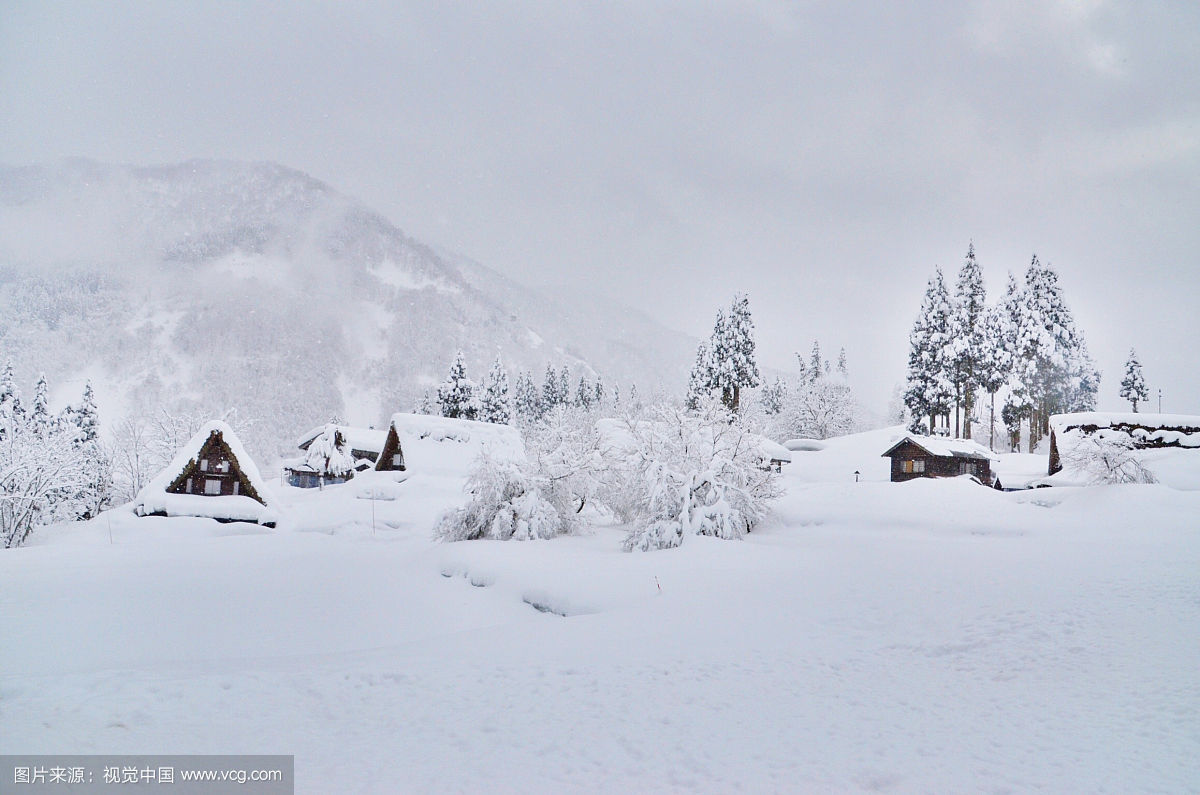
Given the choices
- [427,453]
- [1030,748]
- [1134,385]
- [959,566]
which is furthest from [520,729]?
[1134,385]

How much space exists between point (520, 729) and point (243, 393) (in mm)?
176780

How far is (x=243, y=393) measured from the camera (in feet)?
518

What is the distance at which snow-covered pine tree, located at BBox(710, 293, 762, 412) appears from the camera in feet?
179

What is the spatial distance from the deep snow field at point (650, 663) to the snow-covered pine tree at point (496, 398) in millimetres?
57302

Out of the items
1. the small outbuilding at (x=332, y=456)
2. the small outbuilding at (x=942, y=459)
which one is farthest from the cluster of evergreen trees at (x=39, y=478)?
the small outbuilding at (x=942, y=459)

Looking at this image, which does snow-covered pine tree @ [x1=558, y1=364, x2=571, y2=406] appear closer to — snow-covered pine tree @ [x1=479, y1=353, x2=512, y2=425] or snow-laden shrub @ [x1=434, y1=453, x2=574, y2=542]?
snow-covered pine tree @ [x1=479, y1=353, x2=512, y2=425]

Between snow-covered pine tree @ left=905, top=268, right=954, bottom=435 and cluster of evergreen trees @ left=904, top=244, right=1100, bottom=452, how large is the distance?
85 millimetres

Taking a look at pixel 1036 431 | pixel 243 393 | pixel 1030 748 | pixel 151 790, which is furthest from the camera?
pixel 243 393

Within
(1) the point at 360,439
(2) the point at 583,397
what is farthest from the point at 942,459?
(2) the point at 583,397

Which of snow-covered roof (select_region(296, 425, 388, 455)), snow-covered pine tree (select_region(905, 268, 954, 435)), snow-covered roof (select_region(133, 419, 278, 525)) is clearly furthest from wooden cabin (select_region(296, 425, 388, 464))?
snow-covered pine tree (select_region(905, 268, 954, 435))

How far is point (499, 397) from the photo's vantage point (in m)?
78.6

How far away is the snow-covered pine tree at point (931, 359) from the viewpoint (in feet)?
182

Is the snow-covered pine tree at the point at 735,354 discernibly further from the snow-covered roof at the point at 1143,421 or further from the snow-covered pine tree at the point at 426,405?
the snow-covered pine tree at the point at 426,405

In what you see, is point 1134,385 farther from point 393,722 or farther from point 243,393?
point 243,393
